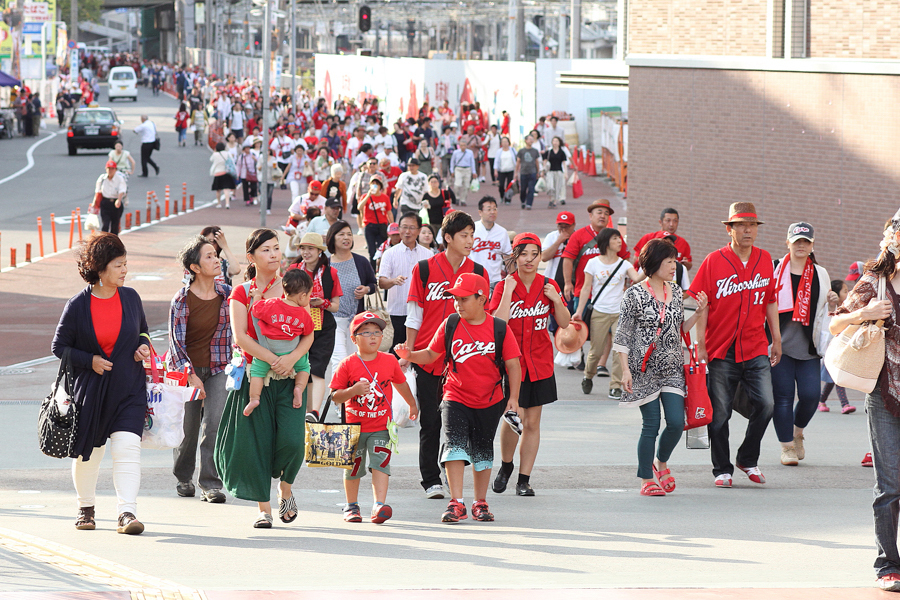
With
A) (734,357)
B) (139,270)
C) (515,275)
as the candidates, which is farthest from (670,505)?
(139,270)

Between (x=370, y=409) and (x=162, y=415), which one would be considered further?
(x=370, y=409)

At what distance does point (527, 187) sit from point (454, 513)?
23083 millimetres

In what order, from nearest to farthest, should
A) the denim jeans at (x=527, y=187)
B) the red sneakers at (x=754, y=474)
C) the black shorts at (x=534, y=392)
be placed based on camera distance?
1. the black shorts at (x=534, y=392)
2. the red sneakers at (x=754, y=474)
3. the denim jeans at (x=527, y=187)

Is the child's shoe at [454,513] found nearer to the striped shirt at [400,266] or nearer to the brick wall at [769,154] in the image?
the striped shirt at [400,266]

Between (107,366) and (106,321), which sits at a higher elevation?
(106,321)

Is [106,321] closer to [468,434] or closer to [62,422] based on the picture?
[62,422]

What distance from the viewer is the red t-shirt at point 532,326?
848 cm

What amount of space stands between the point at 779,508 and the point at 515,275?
2.40 metres

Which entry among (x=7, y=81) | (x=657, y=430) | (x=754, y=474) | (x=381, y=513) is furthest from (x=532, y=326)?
(x=7, y=81)

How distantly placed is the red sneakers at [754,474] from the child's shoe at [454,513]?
2.42 meters

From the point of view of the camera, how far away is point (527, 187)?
99.2 feet

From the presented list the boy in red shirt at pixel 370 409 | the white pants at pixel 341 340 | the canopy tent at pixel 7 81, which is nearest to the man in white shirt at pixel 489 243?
the white pants at pixel 341 340

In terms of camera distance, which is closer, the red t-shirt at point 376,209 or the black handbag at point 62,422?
the black handbag at point 62,422

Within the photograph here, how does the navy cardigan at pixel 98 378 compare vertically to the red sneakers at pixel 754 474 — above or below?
above
